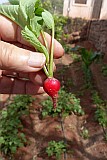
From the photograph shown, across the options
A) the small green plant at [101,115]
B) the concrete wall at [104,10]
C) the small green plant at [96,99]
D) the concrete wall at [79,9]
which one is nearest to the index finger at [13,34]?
the small green plant at [101,115]

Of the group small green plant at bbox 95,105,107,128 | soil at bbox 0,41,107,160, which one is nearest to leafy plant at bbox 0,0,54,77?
soil at bbox 0,41,107,160

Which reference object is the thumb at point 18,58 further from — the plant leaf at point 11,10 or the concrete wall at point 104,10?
the concrete wall at point 104,10

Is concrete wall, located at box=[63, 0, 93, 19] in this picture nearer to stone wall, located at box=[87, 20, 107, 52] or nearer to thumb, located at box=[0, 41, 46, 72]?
stone wall, located at box=[87, 20, 107, 52]

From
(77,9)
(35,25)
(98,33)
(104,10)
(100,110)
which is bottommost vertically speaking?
(98,33)

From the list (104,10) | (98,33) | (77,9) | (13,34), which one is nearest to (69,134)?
(13,34)

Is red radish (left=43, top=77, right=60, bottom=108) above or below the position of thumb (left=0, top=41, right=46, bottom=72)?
below

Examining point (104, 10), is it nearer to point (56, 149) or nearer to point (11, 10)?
point (56, 149)

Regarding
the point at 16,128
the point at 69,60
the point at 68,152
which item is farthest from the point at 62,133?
the point at 69,60
